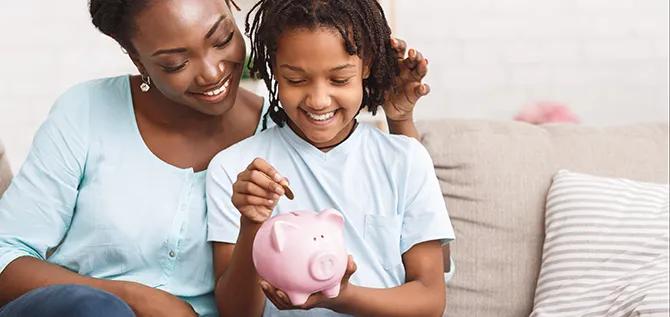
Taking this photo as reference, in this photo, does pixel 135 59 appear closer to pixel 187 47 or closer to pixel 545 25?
pixel 187 47

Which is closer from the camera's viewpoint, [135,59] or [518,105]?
[135,59]

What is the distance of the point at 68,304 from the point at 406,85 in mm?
611

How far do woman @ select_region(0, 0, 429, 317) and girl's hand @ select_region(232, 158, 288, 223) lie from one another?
261 millimetres

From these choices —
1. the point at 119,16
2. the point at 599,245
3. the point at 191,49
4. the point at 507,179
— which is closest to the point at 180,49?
the point at 191,49

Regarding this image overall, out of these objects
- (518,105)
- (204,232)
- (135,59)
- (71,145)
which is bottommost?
(518,105)

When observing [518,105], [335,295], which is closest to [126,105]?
[335,295]

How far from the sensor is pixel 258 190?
132cm

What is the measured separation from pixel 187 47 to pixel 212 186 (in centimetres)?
21

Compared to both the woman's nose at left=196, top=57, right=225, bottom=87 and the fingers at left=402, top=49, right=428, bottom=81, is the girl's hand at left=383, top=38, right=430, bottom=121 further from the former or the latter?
the woman's nose at left=196, top=57, right=225, bottom=87

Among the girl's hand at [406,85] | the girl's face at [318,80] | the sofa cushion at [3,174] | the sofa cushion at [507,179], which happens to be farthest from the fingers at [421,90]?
the sofa cushion at [3,174]

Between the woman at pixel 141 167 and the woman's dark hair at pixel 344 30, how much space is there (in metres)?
0.03

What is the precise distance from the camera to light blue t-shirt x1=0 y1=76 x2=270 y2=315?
1.60 meters

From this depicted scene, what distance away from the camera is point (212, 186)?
1.57 meters

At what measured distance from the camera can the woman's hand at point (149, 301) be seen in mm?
1523
